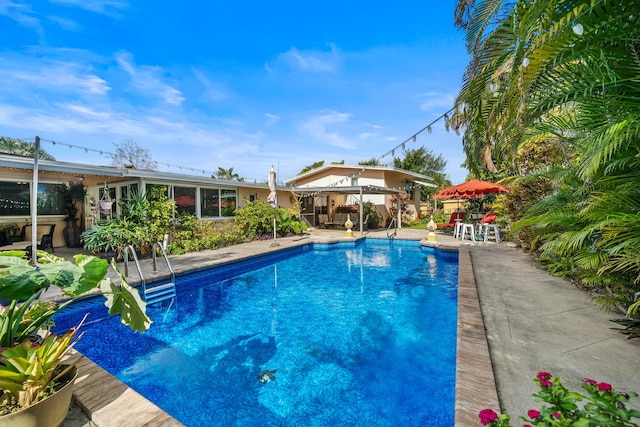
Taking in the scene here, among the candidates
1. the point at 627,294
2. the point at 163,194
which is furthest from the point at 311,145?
the point at 627,294

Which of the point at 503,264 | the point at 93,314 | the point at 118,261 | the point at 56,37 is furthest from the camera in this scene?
the point at 56,37

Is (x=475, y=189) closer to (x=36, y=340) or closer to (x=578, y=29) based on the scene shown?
(x=578, y=29)

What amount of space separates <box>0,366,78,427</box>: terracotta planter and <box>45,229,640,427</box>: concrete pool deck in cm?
20

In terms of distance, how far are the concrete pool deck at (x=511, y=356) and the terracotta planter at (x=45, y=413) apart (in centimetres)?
20

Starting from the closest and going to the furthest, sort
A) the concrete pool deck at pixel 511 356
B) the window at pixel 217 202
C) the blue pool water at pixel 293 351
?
1. the concrete pool deck at pixel 511 356
2. the blue pool water at pixel 293 351
3. the window at pixel 217 202

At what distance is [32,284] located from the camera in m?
2.01

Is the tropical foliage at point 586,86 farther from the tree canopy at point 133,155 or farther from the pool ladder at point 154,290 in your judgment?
the tree canopy at point 133,155

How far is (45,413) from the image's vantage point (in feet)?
6.06

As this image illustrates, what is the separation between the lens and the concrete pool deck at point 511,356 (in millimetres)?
2143

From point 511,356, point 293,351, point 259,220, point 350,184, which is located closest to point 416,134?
point 511,356

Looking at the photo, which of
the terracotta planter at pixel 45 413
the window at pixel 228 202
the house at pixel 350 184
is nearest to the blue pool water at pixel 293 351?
the terracotta planter at pixel 45 413

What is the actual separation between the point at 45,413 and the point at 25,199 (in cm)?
1126

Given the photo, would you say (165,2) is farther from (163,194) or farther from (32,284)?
(32,284)

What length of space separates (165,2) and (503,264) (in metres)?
12.9
